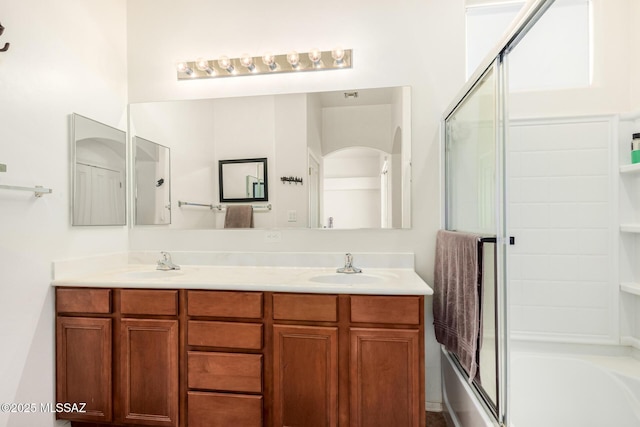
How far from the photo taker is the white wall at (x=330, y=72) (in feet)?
6.63

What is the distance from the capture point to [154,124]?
2.29m

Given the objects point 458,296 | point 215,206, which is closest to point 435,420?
point 458,296

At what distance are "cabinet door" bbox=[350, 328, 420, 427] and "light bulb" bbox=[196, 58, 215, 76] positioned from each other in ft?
6.55

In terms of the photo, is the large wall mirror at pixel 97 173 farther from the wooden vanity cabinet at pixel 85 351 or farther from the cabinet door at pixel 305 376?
the cabinet door at pixel 305 376

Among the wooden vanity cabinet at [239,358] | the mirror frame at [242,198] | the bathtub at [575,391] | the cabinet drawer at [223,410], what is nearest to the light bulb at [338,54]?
the mirror frame at [242,198]

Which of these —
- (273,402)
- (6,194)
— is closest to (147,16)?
(6,194)

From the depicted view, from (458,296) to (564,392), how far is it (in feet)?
2.93

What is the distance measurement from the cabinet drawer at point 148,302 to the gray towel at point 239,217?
0.67 m

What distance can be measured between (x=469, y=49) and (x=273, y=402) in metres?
2.46

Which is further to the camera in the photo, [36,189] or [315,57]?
[315,57]

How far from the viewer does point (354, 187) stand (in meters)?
2.08

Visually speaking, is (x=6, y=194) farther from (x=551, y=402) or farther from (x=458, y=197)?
(x=551, y=402)

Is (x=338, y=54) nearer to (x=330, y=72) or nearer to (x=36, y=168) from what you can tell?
(x=330, y=72)

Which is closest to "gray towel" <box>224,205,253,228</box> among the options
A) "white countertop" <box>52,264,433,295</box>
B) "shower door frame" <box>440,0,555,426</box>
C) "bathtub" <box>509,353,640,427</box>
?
"white countertop" <box>52,264,433,295</box>
